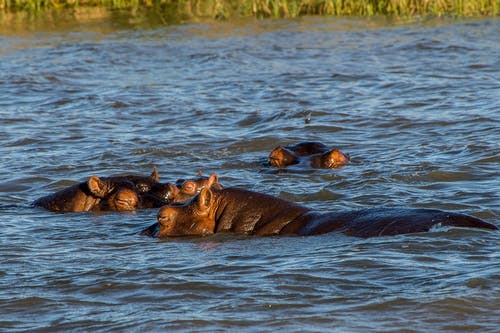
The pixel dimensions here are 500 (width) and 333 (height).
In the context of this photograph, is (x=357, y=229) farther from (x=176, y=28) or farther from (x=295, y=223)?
(x=176, y=28)

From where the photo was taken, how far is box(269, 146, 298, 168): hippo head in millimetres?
9664

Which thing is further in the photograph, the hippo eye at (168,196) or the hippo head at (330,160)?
the hippo head at (330,160)

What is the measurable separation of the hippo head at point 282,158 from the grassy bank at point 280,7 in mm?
10696

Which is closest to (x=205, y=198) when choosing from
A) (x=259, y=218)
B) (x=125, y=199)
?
(x=259, y=218)

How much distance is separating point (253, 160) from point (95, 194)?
8.21 feet

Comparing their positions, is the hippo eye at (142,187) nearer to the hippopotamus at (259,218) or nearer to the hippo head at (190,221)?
the hippopotamus at (259,218)

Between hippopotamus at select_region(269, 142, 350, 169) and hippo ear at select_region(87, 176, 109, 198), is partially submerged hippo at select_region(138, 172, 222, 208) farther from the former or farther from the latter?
hippopotamus at select_region(269, 142, 350, 169)


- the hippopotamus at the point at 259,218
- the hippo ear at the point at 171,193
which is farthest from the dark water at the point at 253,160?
the hippo ear at the point at 171,193

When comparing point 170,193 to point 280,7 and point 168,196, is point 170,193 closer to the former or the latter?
Answer: point 168,196

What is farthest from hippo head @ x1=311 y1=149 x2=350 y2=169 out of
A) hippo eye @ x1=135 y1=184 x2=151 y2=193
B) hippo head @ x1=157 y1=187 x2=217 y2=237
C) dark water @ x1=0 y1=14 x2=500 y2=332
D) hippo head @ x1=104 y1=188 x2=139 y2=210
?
hippo head @ x1=157 y1=187 x2=217 y2=237

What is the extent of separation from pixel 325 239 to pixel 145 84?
9.01 metres

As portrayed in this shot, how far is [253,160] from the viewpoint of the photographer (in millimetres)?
10336

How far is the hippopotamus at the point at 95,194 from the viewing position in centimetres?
813

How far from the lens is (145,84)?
50.1ft
